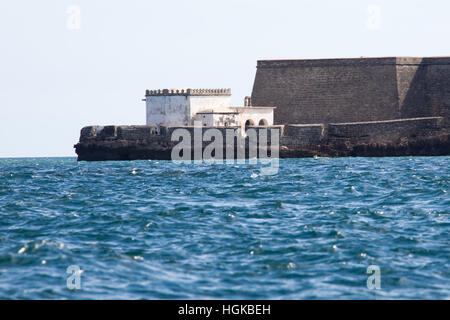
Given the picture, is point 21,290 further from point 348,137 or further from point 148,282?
point 348,137

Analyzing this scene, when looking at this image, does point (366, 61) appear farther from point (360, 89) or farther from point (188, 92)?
point (188, 92)

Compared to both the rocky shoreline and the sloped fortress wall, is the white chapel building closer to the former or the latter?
the rocky shoreline

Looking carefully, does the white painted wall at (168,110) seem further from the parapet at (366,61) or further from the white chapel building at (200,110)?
the parapet at (366,61)

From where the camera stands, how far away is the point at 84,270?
14.7m

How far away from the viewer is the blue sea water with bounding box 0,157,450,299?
13594 millimetres

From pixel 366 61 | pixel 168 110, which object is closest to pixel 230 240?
pixel 168 110

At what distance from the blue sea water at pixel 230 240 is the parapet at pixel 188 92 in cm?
2537

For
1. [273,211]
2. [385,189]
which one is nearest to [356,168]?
[385,189]

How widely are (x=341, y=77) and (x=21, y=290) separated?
44.7 meters

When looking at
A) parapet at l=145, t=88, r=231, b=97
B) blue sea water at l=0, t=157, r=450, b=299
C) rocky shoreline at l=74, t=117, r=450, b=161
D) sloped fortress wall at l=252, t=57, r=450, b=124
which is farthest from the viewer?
sloped fortress wall at l=252, t=57, r=450, b=124

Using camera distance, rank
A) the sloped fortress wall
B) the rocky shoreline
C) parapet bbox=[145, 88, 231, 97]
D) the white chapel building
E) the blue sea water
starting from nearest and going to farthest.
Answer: the blue sea water
the rocky shoreline
the white chapel building
parapet bbox=[145, 88, 231, 97]
the sloped fortress wall

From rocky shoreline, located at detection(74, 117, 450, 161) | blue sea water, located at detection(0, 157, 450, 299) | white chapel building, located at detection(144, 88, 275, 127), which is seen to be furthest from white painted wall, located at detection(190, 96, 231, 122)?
blue sea water, located at detection(0, 157, 450, 299)

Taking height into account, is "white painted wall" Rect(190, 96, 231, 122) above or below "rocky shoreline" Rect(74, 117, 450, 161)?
above

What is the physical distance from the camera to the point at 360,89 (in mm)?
55906
